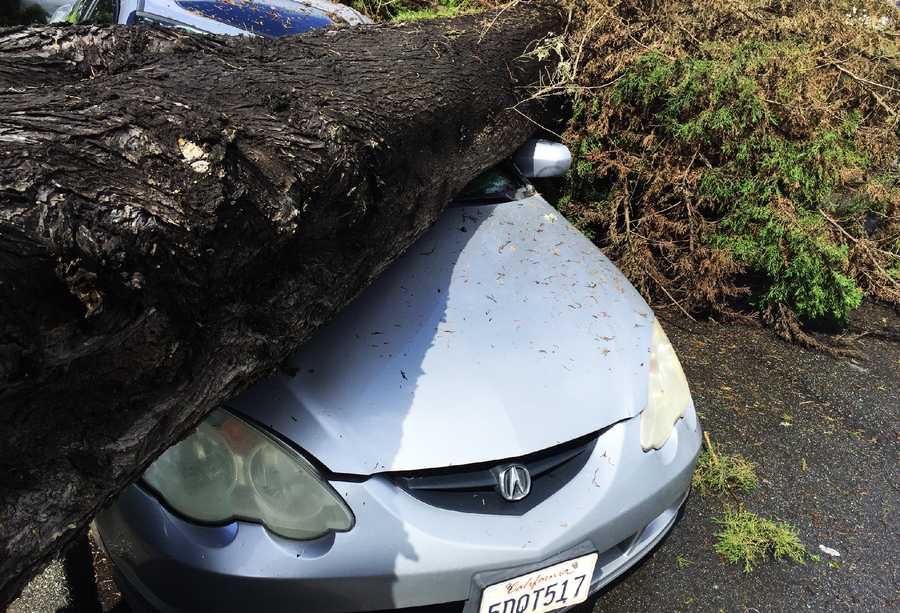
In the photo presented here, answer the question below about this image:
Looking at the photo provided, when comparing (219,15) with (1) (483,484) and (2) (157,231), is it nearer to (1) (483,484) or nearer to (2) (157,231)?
(2) (157,231)

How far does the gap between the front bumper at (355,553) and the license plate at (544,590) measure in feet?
0.07

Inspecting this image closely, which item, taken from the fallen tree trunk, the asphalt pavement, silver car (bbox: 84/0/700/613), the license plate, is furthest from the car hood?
the asphalt pavement

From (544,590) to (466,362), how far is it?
59 centimetres

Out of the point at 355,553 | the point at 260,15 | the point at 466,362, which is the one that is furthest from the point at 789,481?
the point at 260,15

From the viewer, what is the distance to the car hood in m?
1.59

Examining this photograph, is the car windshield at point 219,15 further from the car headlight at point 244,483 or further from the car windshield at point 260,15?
the car headlight at point 244,483

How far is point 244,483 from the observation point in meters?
1.54

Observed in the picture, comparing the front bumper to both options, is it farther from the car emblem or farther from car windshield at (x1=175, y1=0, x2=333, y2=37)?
car windshield at (x1=175, y1=0, x2=333, y2=37)

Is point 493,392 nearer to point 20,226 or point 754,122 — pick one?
point 20,226

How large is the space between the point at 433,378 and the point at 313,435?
0.35 m

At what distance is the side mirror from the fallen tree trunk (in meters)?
0.99

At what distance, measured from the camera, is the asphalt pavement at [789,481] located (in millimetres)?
2137

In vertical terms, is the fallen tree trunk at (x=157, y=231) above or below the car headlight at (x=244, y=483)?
above

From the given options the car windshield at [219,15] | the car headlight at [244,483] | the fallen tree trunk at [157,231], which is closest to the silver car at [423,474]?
the car headlight at [244,483]
